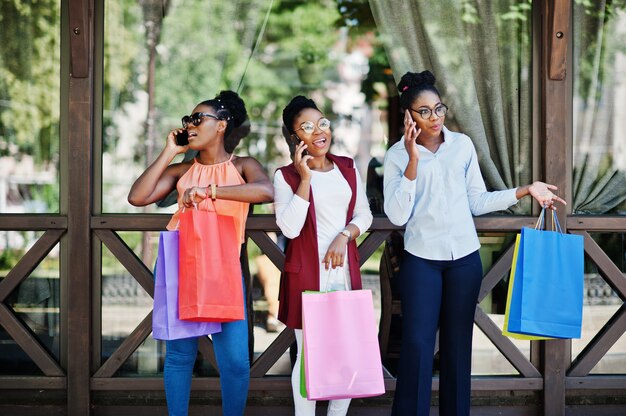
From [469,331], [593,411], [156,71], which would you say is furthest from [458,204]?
[156,71]

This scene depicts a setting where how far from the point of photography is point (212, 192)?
3.25 m

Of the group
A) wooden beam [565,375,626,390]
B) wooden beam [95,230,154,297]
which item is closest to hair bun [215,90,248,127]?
wooden beam [95,230,154,297]

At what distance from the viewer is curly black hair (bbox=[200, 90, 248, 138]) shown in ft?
11.4

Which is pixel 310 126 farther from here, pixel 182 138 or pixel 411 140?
pixel 182 138

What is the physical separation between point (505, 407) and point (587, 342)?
0.62 metres

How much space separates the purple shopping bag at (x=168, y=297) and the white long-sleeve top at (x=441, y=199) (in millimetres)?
1001

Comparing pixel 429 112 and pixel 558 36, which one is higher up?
pixel 558 36

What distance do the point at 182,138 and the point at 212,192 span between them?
16.5 inches

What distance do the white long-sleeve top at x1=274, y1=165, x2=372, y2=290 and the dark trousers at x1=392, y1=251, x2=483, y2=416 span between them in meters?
0.33

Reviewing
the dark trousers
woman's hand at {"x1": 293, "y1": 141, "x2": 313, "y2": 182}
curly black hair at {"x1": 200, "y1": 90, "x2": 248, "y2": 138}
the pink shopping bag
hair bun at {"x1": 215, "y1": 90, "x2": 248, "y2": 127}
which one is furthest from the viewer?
hair bun at {"x1": 215, "y1": 90, "x2": 248, "y2": 127}

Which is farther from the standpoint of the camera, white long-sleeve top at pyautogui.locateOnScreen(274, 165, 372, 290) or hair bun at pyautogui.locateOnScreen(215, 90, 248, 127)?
hair bun at pyautogui.locateOnScreen(215, 90, 248, 127)

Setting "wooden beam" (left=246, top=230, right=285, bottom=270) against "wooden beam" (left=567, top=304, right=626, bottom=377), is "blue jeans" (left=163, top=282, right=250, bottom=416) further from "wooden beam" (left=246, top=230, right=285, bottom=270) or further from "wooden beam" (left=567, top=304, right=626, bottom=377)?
"wooden beam" (left=567, top=304, right=626, bottom=377)

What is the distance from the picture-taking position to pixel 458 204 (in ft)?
11.2

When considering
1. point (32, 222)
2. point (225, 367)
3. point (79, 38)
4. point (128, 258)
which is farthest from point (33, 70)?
point (225, 367)
